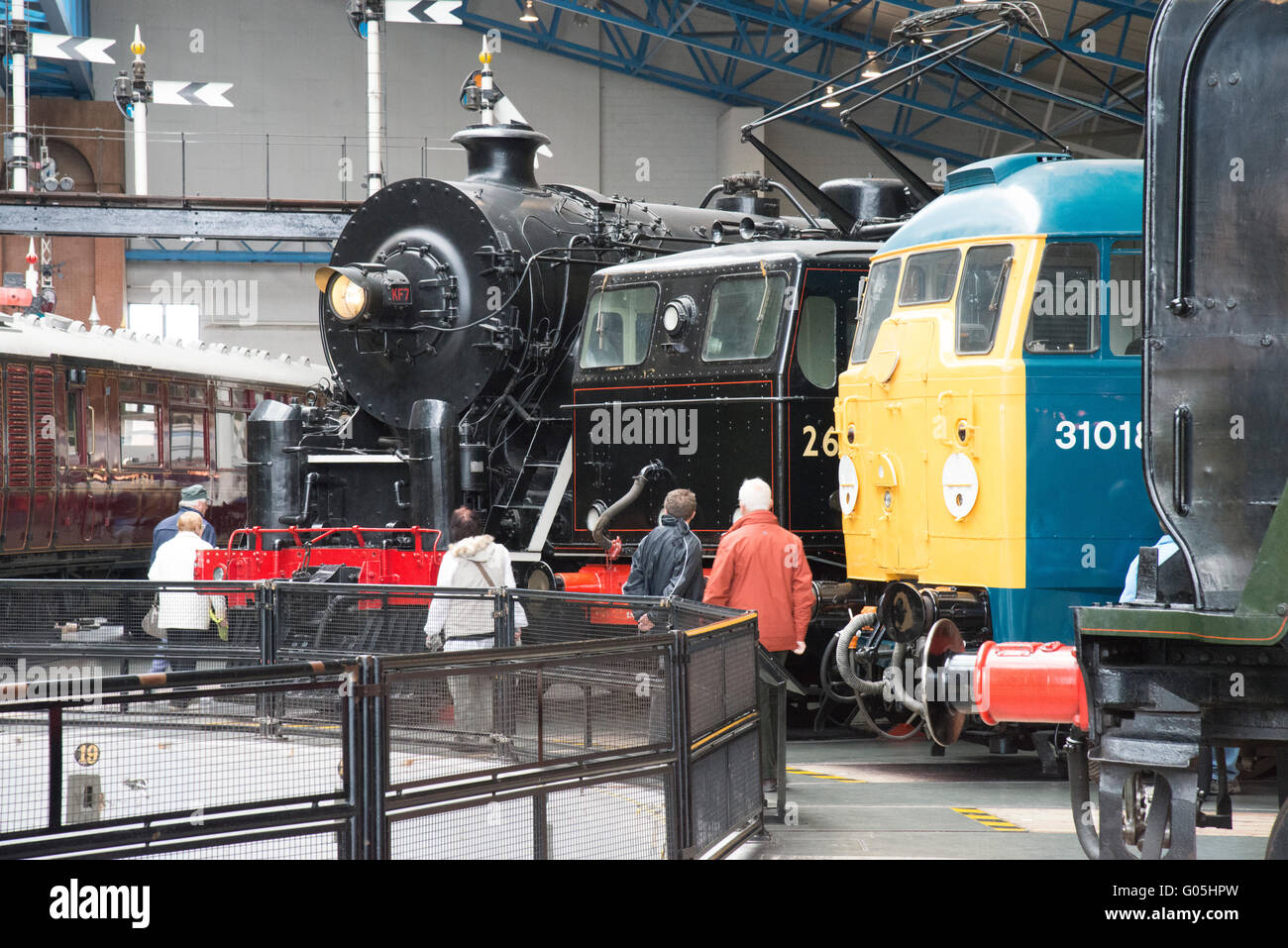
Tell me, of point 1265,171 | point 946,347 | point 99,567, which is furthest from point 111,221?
point 1265,171

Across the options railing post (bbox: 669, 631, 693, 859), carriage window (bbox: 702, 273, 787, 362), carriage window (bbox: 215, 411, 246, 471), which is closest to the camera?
railing post (bbox: 669, 631, 693, 859)

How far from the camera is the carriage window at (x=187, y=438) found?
68.2ft

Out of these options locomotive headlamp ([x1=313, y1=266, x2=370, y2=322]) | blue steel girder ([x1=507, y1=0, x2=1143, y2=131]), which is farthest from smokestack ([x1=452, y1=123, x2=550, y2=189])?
blue steel girder ([x1=507, y1=0, x2=1143, y2=131])

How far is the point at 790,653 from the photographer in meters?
11.0

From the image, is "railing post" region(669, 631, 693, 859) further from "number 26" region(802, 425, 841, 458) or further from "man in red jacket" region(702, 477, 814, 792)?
"number 26" region(802, 425, 841, 458)

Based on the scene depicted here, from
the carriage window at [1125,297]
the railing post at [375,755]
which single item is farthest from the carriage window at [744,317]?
the railing post at [375,755]

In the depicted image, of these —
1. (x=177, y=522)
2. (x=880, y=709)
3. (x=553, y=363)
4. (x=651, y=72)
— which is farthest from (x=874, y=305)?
(x=651, y=72)

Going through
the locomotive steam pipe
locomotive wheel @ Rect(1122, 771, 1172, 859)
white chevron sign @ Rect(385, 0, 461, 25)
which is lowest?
locomotive wheel @ Rect(1122, 771, 1172, 859)

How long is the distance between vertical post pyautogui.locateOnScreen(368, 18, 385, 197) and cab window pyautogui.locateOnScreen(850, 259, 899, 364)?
1012 cm

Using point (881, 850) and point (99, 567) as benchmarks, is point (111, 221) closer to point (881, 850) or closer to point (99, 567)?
point (99, 567)

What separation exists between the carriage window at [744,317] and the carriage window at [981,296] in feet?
7.22

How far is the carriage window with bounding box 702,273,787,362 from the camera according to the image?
10.9 metres

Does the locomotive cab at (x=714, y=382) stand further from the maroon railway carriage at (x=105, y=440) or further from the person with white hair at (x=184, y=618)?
the maroon railway carriage at (x=105, y=440)

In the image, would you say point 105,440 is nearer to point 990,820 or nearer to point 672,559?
point 672,559
